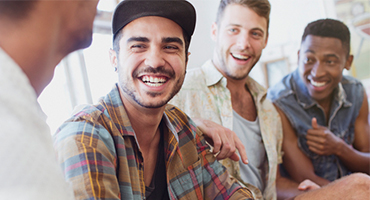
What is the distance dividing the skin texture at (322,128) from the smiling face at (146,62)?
1.21 metres

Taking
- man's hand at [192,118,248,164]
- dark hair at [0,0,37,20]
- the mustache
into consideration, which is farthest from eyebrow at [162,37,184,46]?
dark hair at [0,0,37,20]

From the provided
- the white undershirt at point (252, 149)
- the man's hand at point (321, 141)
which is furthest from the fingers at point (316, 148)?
the white undershirt at point (252, 149)

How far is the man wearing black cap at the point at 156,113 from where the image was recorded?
3.34ft

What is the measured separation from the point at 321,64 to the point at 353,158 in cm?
67

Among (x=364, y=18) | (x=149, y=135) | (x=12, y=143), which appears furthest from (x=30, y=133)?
(x=364, y=18)

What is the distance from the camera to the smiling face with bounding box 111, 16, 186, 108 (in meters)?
1.13

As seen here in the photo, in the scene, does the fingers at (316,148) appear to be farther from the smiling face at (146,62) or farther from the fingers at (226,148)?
the smiling face at (146,62)

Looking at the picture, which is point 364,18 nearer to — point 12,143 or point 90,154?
point 90,154

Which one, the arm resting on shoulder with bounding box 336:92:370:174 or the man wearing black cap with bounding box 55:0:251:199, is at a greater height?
the man wearing black cap with bounding box 55:0:251:199

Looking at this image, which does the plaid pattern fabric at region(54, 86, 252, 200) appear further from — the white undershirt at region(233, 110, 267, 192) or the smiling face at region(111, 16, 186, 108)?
the white undershirt at region(233, 110, 267, 192)

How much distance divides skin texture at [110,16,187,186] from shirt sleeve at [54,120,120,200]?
0.27m

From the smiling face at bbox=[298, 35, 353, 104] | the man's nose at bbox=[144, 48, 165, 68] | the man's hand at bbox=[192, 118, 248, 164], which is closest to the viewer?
the man's nose at bbox=[144, 48, 165, 68]

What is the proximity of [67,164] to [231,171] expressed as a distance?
1047mm

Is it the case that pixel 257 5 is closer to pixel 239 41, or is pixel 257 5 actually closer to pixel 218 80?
pixel 239 41
